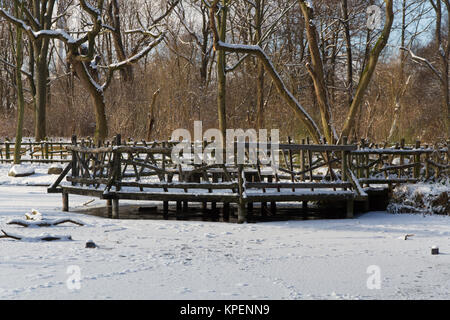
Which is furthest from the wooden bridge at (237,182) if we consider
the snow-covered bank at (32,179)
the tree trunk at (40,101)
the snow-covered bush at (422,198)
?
the tree trunk at (40,101)

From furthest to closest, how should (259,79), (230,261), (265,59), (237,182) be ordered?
1. (259,79)
2. (265,59)
3. (237,182)
4. (230,261)

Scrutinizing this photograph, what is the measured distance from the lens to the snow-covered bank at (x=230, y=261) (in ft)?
21.5

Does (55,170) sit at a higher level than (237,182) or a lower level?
higher

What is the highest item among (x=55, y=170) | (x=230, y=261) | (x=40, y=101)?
(x=40, y=101)

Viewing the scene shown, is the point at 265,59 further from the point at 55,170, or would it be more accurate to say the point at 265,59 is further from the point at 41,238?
the point at 55,170

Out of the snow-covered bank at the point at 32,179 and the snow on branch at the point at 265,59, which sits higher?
the snow on branch at the point at 265,59

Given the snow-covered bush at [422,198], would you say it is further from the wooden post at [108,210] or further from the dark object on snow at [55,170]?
the dark object on snow at [55,170]

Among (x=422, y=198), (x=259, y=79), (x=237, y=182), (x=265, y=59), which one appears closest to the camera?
(x=237, y=182)

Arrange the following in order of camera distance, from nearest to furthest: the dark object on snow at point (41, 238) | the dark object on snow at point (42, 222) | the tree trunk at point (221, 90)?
the dark object on snow at point (41, 238) < the dark object on snow at point (42, 222) < the tree trunk at point (221, 90)

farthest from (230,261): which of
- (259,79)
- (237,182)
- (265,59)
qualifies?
(259,79)

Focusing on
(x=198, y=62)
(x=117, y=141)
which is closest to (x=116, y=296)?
(x=117, y=141)

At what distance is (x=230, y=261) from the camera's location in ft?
27.0

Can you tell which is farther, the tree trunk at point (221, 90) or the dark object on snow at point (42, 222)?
the tree trunk at point (221, 90)

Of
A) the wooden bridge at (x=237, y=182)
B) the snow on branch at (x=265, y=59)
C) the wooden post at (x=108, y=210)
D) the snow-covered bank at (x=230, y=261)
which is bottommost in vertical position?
the snow-covered bank at (x=230, y=261)
